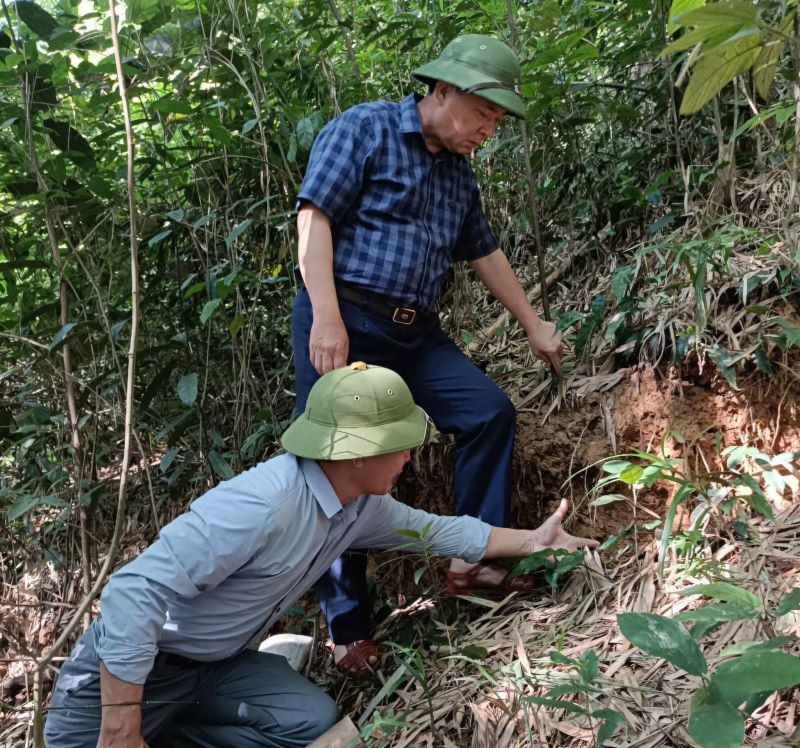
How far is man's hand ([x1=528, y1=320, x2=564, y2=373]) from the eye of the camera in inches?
112

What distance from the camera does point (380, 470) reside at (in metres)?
2.16

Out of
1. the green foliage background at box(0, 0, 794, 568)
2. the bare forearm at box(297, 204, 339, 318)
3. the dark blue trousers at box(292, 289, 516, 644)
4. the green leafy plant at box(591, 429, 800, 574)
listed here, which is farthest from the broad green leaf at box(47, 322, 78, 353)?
the green leafy plant at box(591, 429, 800, 574)

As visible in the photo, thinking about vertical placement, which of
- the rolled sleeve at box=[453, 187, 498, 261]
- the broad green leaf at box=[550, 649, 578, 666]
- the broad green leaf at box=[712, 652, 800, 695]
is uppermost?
the rolled sleeve at box=[453, 187, 498, 261]

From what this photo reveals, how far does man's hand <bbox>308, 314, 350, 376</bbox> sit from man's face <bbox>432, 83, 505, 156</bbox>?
69 centimetres

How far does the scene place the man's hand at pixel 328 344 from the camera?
2.37 metres

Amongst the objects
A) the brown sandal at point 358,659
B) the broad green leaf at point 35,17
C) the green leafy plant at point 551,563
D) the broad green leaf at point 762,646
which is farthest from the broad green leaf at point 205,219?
the broad green leaf at point 762,646

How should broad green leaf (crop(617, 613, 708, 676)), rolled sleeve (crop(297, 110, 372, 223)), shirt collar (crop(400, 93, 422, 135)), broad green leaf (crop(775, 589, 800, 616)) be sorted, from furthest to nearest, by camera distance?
shirt collar (crop(400, 93, 422, 135)) < rolled sleeve (crop(297, 110, 372, 223)) < broad green leaf (crop(775, 589, 800, 616)) < broad green leaf (crop(617, 613, 708, 676))

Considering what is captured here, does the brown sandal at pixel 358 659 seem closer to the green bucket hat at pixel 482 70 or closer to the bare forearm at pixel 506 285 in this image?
the bare forearm at pixel 506 285

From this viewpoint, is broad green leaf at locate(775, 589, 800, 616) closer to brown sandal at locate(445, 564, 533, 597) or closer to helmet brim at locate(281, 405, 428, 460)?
helmet brim at locate(281, 405, 428, 460)

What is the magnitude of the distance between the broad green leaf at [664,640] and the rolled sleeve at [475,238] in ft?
5.42

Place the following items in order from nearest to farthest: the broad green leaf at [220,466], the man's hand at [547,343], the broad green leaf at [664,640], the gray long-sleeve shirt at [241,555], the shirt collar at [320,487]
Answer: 1. the broad green leaf at [664,640]
2. the gray long-sleeve shirt at [241,555]
3. the shirt collar at [320,487]
4. the man's hand at [547,343]
5. the broad green leaf at [220,466]

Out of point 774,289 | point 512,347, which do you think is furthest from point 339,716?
point 774,289

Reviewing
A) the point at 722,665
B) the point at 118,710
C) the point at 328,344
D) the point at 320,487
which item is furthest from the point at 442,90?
the point at 118,710

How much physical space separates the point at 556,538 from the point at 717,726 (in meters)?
1.28
